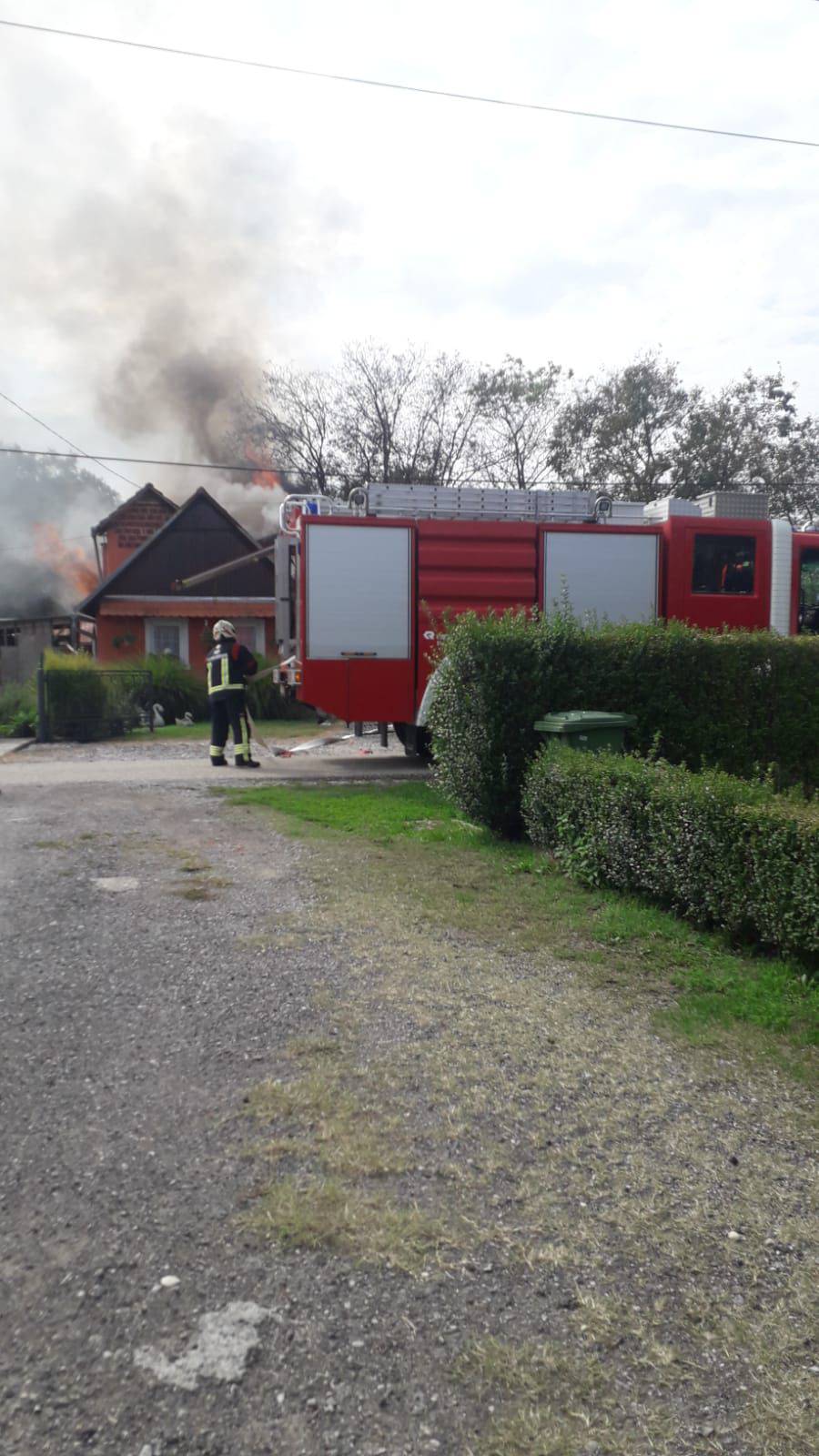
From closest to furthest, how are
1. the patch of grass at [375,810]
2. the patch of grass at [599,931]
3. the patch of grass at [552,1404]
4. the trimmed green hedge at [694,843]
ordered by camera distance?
the patch of grass at [552,1404]
the patch of grass at [599,931]
the trimmed green hedge at [694,843]
the patch of grass at [375,810]

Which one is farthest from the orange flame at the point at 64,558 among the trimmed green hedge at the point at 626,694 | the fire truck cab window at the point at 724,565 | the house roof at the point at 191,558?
the trimmed green hedge at the point at 626,694

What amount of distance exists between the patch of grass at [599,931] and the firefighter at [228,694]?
4.02 m

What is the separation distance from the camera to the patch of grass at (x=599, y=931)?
4254mm

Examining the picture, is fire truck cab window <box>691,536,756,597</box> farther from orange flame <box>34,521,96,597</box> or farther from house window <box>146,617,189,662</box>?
orange flame <box>34,521,96,597</box>

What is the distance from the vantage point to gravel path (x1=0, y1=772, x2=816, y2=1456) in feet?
7.05

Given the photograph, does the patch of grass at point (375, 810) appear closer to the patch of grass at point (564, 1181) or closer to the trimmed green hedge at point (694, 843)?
the trimmed green hedge at point (694, 843)

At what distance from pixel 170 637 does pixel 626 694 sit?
66.0 feet

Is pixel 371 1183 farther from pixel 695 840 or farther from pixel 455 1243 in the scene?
pixel 695 840

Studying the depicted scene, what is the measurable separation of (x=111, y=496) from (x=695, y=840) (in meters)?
41.2

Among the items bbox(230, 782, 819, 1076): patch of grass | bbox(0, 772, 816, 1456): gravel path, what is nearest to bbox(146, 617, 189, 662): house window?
bbox(230, 782, 819, 1076): patch of grass

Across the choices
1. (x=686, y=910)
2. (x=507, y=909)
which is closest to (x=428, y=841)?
(x=507, y=909)

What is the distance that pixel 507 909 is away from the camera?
19.5ft

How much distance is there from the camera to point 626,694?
8.14m

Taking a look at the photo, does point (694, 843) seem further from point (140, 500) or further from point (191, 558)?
point (140, 500)
